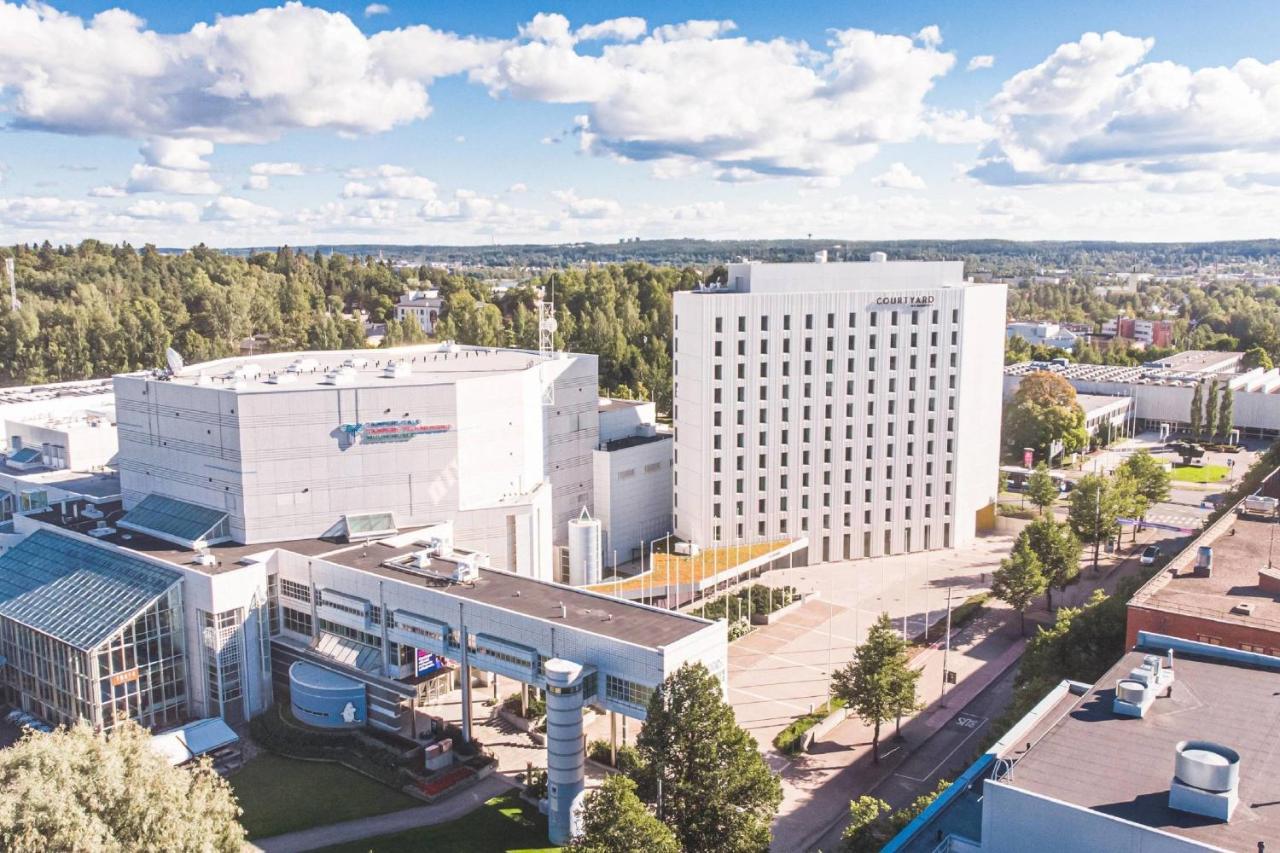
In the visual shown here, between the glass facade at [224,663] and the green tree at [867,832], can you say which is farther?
the glass facade at [224,663]

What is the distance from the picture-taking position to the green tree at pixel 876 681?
51.5m

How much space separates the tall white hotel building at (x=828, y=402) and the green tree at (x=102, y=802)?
51.7 metres

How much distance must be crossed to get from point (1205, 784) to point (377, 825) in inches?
1351

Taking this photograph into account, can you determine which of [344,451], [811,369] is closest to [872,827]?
[344,451]

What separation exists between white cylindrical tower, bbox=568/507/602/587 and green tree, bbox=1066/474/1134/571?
41.3 metres

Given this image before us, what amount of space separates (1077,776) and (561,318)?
128 m

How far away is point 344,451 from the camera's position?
63125 mm

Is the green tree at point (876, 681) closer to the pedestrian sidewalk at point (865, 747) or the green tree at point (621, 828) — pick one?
the pedestrian sidewalk at point (865, 747)

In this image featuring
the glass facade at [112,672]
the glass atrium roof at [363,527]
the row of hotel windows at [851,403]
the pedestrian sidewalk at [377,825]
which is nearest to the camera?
the pedestrian sidewalk at [377,825]

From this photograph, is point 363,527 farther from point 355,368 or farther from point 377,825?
point 377,825

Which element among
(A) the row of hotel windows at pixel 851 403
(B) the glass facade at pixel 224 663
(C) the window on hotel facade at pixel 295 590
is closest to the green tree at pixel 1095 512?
Result: (A) the row of hotel windows at pixel 851 403

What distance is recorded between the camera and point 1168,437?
143500mm

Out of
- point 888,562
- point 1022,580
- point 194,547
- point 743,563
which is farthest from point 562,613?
point 888,562

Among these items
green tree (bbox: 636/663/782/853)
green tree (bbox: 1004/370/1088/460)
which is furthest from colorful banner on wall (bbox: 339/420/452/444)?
green tree (bbox: 1004/370/1088/460)
